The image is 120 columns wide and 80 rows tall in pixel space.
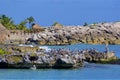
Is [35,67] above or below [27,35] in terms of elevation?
below

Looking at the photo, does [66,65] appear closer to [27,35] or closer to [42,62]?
[42,62]

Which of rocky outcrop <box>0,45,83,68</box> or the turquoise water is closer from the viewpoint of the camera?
the turquoise water

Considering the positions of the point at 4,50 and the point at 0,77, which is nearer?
the point at 0,77

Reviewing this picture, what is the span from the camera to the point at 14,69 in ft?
225

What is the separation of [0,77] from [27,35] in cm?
13035

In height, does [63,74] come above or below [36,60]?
below

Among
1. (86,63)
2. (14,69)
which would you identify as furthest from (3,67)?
(86,63)

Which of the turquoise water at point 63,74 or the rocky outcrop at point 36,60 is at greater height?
the rocky outcrop at point 36,60

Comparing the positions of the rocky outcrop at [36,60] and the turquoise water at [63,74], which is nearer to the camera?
the turquoise water at [63,74]

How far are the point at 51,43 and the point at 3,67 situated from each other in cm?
12065

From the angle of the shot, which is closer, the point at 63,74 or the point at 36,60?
the point at 63,74

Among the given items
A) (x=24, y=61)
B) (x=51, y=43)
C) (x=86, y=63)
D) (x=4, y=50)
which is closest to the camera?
(x=24, y=61)

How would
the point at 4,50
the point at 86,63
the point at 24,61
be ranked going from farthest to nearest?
the point at 86,63
the point at 4,50
the point at 24,61

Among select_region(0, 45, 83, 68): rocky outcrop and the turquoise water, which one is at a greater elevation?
select_region(0, 45, 83, 68): rocky outcrop
